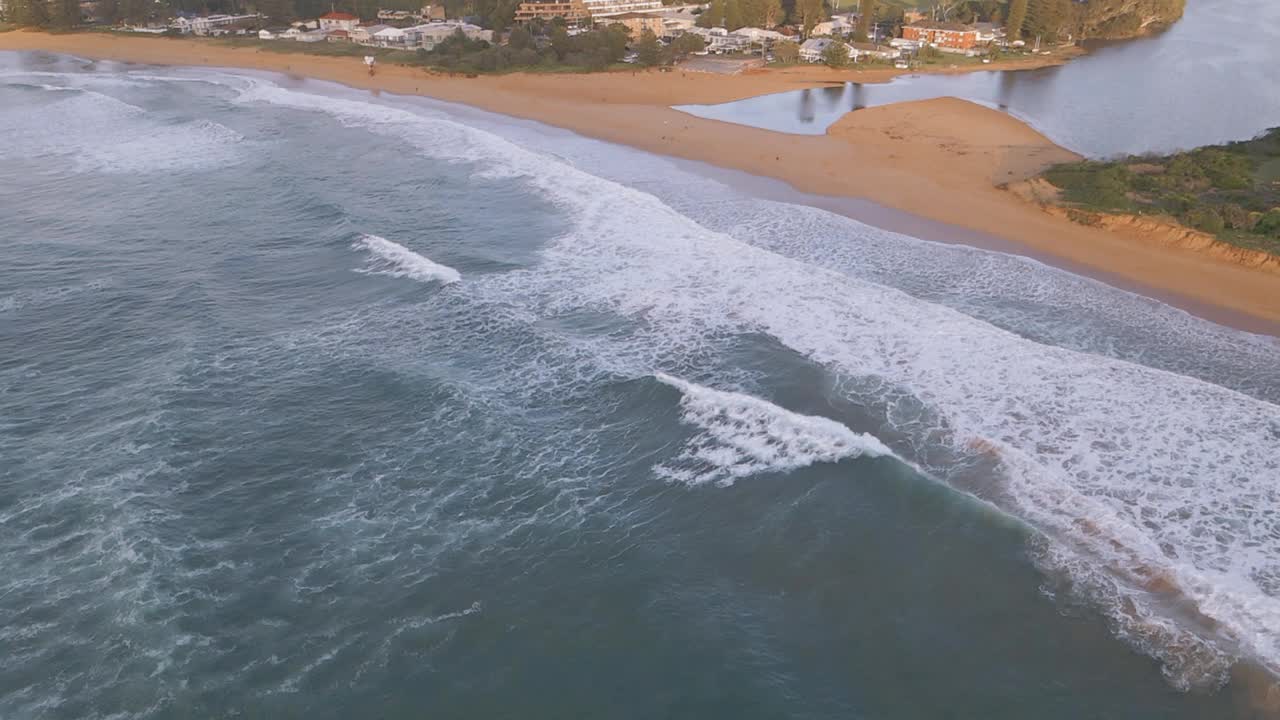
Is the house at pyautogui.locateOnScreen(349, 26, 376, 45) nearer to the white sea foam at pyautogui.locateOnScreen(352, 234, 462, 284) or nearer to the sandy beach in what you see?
the sandy beach

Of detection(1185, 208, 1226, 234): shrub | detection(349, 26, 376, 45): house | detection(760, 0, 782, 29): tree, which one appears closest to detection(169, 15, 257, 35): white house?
detection(349, 26, 376, 45): house

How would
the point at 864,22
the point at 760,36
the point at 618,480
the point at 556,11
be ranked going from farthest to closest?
the point at 556,11 → the point at 864,22 → the point at 760,36 → the point at 618,480

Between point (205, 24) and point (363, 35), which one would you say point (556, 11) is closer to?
point (363, 35)

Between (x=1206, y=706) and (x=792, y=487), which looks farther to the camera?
(x=792, y=487)

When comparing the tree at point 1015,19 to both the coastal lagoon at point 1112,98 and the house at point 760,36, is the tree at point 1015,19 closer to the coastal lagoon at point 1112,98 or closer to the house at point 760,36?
the coastal lagoon at point 1112,98

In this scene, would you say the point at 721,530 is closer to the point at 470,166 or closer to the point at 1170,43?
the point at 470,166

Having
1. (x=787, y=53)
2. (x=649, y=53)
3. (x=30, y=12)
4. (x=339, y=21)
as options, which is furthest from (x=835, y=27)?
(x=30, y=12)

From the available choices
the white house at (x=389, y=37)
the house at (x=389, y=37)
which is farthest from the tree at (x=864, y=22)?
the white house at (x=389, y=37)

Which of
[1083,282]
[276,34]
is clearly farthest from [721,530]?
[276,34]
